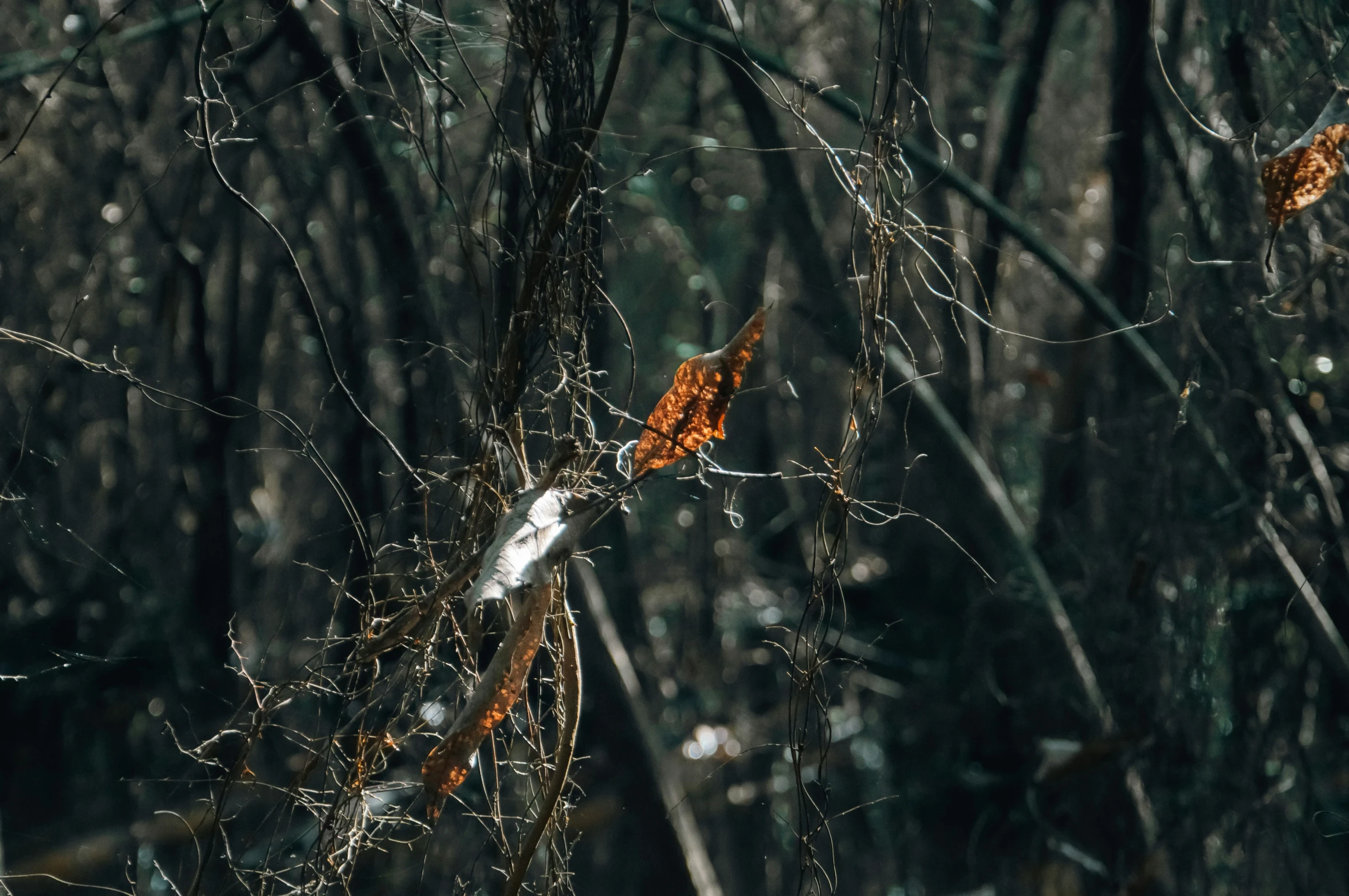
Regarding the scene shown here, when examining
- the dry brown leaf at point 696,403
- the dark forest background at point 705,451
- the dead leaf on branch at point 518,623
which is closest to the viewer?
the dead leaf on branch at point 518,623

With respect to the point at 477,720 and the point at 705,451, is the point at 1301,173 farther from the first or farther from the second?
the point at 477,720

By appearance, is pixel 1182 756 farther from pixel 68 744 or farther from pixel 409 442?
pixel 68 744

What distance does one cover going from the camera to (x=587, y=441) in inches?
56.6

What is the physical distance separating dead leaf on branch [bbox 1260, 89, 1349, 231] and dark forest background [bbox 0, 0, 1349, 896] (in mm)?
202

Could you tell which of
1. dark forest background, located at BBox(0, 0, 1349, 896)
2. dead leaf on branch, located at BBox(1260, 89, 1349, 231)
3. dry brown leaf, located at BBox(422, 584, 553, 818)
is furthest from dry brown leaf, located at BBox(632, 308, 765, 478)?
dead leaf on branch, located at BBox(1260, 89, 1349, 231)

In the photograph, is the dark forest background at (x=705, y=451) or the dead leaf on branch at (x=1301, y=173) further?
the dead leaf on branch at (x=1301, y=173)

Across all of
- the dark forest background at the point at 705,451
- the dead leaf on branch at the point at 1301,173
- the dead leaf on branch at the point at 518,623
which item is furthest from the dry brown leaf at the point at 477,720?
the dead leaf on branch at the point at 1301,173

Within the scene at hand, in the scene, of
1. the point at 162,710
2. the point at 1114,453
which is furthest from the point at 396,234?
the point at 162,710

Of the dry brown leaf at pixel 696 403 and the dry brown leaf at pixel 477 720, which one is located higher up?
the dry brown leaf at pixel 696 403

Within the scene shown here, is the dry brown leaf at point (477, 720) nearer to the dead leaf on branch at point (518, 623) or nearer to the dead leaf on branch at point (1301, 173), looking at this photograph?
the dead leaf on branch at point (518, 623)

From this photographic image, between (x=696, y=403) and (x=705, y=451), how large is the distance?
3.43 ft

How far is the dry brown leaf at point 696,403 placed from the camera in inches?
49.5

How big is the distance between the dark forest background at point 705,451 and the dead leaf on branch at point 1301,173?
20 centimetres

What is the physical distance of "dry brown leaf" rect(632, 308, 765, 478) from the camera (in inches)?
49.5
